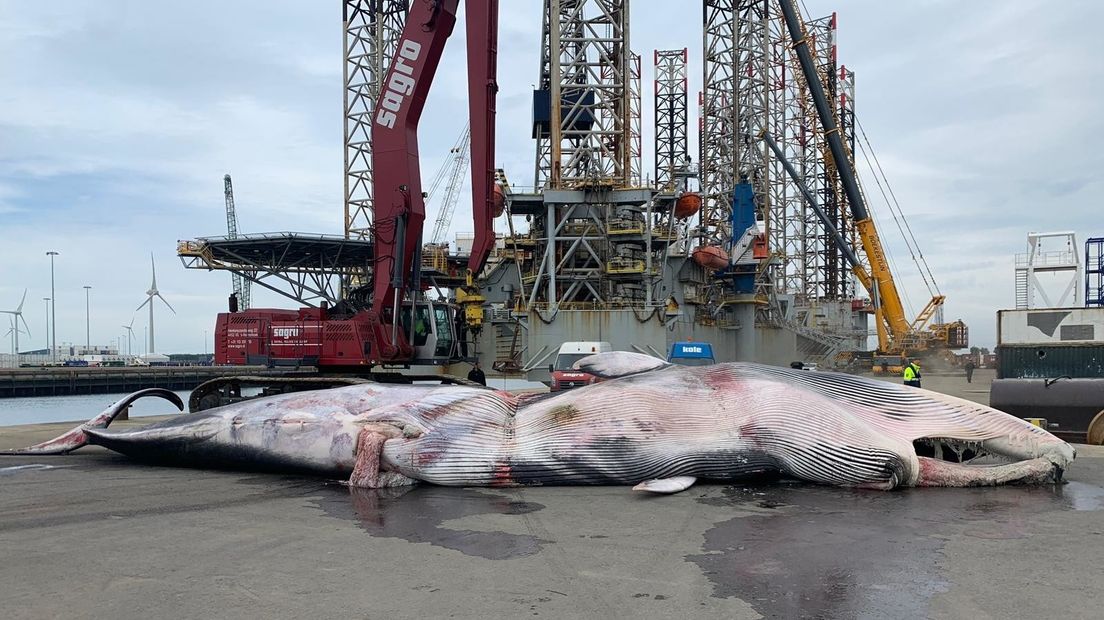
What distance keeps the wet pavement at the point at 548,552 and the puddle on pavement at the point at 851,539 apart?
0.08 ft

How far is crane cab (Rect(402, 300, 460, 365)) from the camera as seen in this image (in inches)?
773

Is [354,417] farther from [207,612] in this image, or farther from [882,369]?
[882,369]

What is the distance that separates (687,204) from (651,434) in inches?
1451

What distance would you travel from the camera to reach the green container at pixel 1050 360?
15758 mm

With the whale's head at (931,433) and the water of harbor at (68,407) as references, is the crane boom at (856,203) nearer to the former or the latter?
the water of harbor at (68,407)

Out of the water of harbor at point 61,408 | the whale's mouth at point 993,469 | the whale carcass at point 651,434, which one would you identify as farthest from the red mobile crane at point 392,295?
the water of harbor at point 61,408

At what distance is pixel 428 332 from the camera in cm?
1969

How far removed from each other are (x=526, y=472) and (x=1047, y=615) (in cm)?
524

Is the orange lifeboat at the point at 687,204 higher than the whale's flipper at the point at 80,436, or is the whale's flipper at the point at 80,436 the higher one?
the orange lifeboat at the point at 687,204

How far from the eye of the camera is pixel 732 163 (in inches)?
2505

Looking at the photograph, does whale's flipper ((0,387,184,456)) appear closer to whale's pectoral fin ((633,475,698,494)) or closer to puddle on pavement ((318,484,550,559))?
puddle on pavement ((318,484,550,559))

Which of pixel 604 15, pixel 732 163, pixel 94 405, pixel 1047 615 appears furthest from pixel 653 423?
pixel 732 163

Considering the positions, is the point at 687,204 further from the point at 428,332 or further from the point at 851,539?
the point at 851,539

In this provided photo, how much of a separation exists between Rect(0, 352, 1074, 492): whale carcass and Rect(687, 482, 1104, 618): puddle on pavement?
1.11 feet
